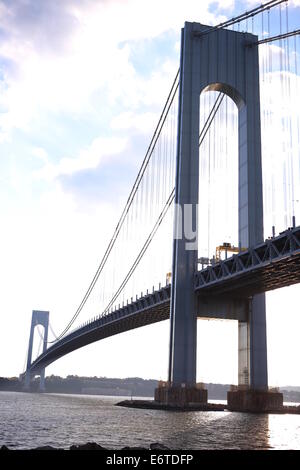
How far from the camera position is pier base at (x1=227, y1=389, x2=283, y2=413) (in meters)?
45.1

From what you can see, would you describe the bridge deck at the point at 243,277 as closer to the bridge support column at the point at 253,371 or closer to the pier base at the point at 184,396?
the bridge support column at the point at 253,371

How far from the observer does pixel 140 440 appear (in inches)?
907

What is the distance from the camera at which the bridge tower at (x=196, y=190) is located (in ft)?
152

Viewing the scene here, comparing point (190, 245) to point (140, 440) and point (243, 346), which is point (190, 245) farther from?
point (140, 440)

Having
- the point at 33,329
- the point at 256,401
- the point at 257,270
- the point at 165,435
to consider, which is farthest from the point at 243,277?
the point at 33,329

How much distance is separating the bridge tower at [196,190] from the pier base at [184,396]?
73 millimetres

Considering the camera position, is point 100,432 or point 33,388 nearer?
point 100,432

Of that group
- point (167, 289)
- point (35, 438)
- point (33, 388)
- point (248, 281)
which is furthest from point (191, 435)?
point (33, 388)

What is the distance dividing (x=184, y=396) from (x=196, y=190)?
16195mm

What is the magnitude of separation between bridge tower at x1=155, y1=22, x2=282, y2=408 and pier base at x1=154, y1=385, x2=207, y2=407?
7cm

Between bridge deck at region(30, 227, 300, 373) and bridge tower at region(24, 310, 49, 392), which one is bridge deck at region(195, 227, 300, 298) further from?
bridge tower at region(24, 310, 49, 392)

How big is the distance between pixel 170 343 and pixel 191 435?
22.8m

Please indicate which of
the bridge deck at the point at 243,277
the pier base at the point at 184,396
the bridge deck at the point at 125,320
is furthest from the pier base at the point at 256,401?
the bridge deck at the point at 125,320

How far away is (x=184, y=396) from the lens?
44938 mm
